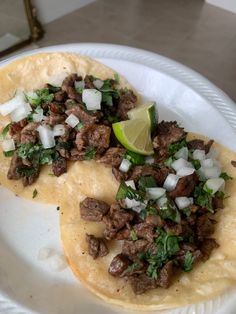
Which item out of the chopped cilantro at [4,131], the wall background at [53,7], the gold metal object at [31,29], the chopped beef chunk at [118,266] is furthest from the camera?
the wall background at [53,7]

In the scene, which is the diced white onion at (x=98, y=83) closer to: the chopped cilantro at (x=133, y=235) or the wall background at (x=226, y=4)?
the chopped cilantro at (x=133, y=235)

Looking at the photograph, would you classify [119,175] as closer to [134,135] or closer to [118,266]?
[134,135]

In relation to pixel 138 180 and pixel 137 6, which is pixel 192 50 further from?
pixel 138 180

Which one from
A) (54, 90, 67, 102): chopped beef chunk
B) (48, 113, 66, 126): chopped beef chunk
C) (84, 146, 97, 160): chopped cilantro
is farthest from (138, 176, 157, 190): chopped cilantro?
(54, 90, 67, 102): chopped beef chunk

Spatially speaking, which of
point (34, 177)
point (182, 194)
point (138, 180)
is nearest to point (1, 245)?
point (34, 177)

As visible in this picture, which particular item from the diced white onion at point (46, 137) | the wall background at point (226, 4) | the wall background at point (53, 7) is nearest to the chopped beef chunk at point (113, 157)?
the diced white onion at point (46, 137)

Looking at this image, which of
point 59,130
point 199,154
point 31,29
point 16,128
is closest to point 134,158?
point 199,154
